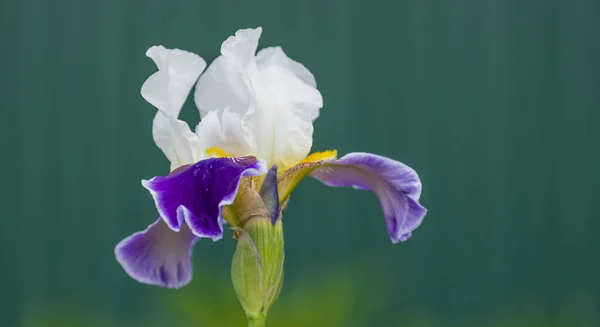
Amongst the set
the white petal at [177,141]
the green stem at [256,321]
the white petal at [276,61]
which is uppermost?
the white petal at [276,61]

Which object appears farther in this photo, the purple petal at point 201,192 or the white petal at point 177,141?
the white petal at point 177,141

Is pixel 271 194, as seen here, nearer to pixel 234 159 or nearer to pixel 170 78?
pixel 234 159

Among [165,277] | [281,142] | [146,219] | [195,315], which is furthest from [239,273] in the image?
[146,219]

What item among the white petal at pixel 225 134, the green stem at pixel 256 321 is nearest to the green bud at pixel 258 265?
the green stem at pixel 256 321

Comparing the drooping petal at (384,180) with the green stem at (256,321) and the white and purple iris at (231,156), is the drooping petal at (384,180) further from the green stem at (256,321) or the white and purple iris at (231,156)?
the green stem at (256,321)

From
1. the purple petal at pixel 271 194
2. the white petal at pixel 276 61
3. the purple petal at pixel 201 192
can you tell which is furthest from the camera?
the white petal at pixel 276 61

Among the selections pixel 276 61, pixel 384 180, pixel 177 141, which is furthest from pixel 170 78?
pixel 384 180
